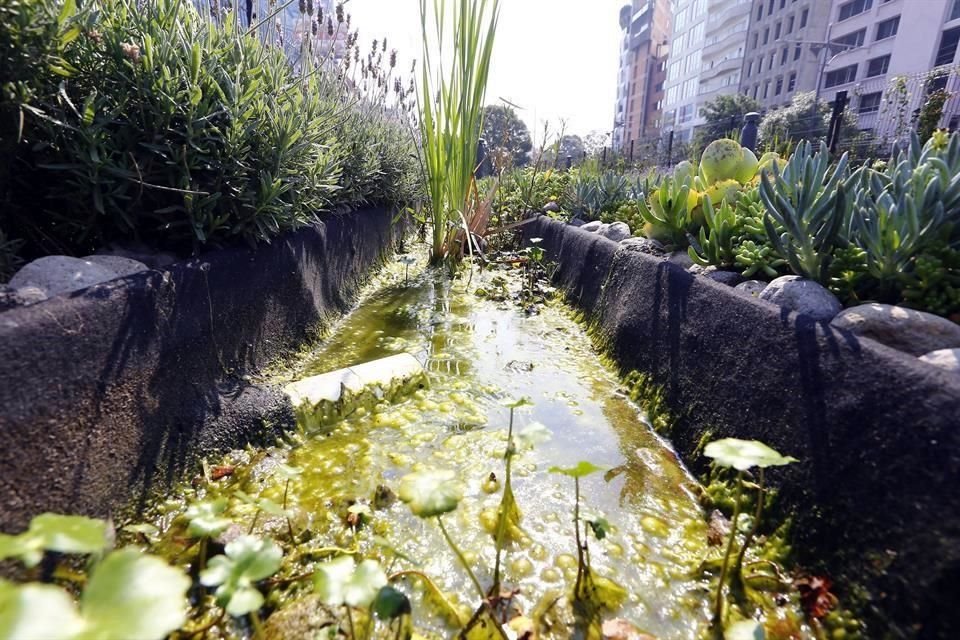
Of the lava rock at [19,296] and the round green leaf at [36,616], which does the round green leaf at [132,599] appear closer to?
the round green leaf at [36,616]

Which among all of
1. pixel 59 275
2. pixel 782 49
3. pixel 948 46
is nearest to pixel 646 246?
pixel 59 275

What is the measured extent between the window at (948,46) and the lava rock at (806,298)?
28345 mm

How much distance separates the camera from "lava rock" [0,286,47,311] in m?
0.97

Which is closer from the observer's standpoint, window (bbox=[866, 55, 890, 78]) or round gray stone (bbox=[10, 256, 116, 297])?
round gray stone (bbox=[10, 256, 116, 297])

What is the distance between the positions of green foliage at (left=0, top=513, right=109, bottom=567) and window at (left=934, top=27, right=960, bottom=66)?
98.3ft

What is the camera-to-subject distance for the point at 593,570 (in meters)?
0.99

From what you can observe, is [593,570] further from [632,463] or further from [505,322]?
[505,322]

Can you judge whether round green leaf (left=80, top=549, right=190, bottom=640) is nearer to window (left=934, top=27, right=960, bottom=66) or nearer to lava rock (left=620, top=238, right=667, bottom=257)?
lava rock (left=620, top=238, right=667, bottom=257)

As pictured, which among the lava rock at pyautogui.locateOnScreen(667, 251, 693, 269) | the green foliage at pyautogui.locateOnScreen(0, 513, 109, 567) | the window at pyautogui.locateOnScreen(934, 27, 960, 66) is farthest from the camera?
the window at pyautogui.locateOnScreen(934, 27, 960, 66)

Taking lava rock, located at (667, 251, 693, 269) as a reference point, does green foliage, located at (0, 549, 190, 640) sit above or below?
below

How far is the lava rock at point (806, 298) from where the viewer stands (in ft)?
4.37

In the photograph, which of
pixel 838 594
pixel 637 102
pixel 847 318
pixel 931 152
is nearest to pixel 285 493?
pixel 838 594

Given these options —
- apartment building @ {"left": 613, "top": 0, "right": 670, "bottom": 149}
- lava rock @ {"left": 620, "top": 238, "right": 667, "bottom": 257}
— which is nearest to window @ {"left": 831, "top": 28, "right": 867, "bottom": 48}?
apartment building @ {"left": 613, "top": 0, "right": 670, "bottom": 149}

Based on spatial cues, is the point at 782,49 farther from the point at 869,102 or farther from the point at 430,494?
the point at 430,494
